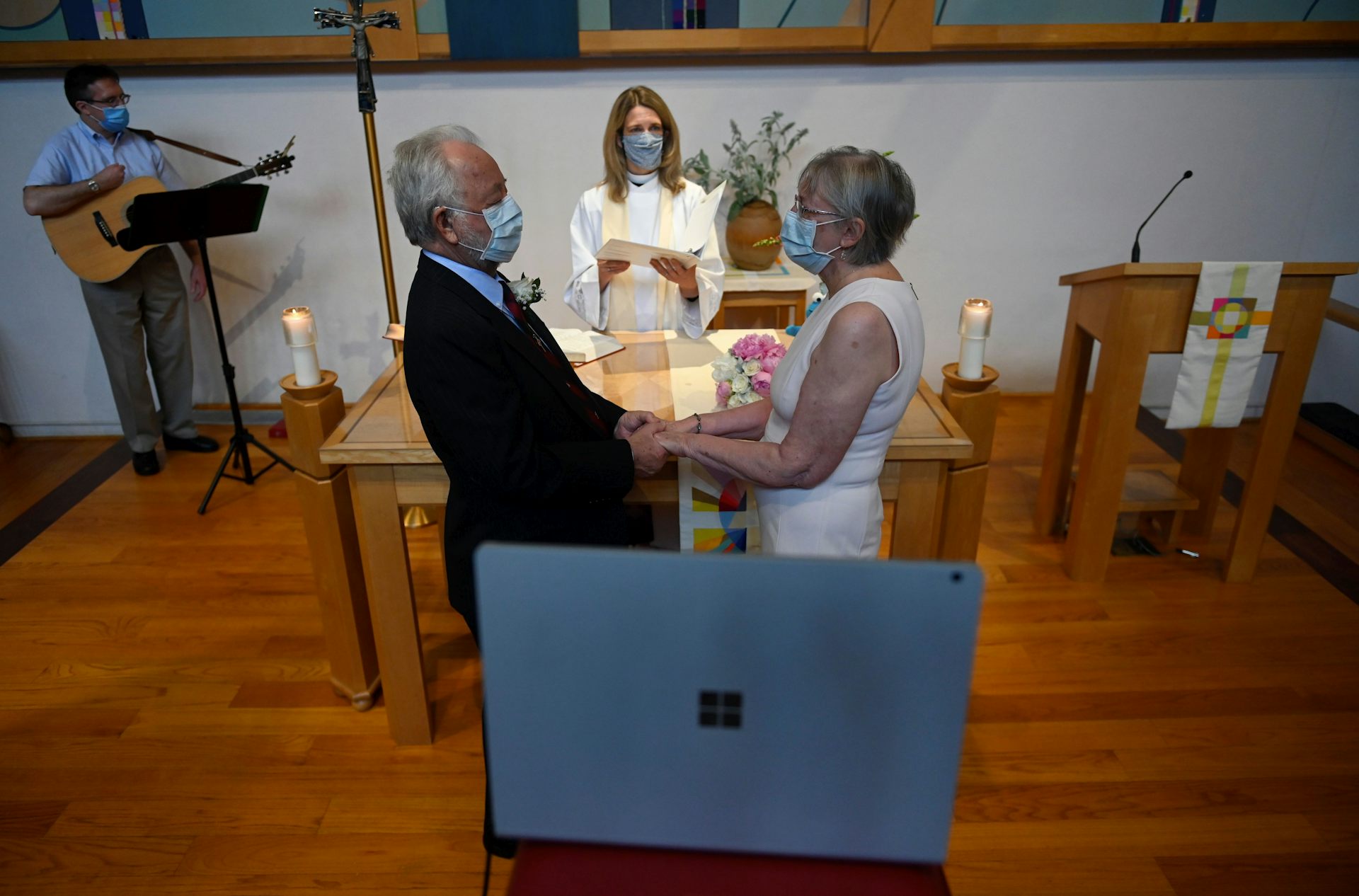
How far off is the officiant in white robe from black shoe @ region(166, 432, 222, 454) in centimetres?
218

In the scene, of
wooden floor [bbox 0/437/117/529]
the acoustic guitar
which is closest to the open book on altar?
the acoustic guitar

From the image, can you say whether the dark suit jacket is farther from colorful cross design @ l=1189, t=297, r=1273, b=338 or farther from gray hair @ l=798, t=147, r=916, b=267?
colorful cross design @ l=1189, t=297, r=1273, b=338

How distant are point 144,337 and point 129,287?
27cm

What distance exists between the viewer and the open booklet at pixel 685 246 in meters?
2.65

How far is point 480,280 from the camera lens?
1764 mm

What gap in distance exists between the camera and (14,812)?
2.27m

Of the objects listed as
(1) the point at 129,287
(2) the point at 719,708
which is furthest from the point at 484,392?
(1) the point at 129,287

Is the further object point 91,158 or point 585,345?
point 91,158

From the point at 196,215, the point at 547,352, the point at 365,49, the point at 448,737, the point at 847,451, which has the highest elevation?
the point at 365,49

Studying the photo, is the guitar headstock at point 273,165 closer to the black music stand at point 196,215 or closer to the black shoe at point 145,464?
the black music stand at point 196,215

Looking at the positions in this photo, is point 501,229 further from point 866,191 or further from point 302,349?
point 302,349

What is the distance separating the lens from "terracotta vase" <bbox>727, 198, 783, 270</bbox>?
4039mm

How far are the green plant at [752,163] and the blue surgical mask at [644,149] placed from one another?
3.16 feet

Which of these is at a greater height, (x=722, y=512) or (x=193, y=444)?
(x=722, y=512)
